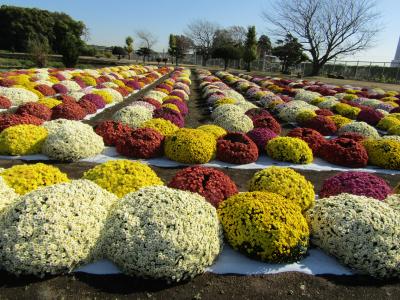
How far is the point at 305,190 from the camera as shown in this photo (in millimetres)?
7016

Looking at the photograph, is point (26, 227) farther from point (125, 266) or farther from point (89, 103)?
point (89, 103)

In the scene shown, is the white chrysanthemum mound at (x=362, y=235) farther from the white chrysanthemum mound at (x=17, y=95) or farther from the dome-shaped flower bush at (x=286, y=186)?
the white chrysanthemum mound at (x=17, y=95)

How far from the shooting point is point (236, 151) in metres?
10.6

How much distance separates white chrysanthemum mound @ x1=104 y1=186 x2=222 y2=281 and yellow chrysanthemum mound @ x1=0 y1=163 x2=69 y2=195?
196 cm

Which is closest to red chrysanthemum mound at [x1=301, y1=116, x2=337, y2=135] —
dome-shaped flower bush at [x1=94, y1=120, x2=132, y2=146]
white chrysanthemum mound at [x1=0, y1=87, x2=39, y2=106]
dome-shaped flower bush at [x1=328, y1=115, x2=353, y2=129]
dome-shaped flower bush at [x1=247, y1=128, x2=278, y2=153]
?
dome-shaped flower bush at [x1=328, y1=115, x2=353, y2=129]

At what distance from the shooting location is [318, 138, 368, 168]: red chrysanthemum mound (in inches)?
434

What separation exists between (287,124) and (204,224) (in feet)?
43.8

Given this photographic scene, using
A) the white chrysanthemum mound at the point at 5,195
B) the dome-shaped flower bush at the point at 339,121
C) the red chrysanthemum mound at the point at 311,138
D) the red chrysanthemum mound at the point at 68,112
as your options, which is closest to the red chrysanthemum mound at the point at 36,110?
the red chrysanthemum mound at the point at 68,112

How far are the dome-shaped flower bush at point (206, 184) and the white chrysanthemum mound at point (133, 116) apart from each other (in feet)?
23.0

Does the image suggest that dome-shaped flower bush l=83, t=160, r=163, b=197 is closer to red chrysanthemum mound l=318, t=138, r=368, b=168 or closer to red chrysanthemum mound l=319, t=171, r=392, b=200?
red chrysanthemum mound l=319, t=171, r=392, b=200

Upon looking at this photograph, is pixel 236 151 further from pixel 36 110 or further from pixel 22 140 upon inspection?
pixel 36 110

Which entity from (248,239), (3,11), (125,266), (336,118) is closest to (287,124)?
(336,118)

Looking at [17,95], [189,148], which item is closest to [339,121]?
[189,148]

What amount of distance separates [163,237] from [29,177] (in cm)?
311
